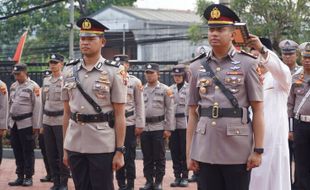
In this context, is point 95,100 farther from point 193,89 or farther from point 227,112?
point 227,112

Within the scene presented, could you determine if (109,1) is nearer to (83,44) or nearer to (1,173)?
(1,173)

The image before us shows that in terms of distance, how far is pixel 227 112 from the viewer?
5.55 metres

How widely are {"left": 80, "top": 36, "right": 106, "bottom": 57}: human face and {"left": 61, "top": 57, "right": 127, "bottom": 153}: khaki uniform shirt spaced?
4.1 inches

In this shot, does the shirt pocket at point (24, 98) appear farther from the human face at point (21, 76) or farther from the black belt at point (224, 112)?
the black belt at point (224, 112)

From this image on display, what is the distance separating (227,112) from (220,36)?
2.03ft

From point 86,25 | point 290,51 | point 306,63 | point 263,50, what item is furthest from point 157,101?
point 263,50

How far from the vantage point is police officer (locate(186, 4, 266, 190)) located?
5.57 meters

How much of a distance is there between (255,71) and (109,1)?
36153 mm

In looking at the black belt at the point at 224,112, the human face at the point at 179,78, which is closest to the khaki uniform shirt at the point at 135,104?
the human face at the point at 179,78

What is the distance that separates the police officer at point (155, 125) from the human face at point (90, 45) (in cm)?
459

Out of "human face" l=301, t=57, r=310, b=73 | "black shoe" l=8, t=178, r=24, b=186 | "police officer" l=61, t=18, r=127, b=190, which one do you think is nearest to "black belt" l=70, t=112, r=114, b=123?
"police officer" l=61, t=18, r=127, b=190

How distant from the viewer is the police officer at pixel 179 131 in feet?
38.3

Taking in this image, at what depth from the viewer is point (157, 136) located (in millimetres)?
11062

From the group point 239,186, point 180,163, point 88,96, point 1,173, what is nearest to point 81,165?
point 88,96
